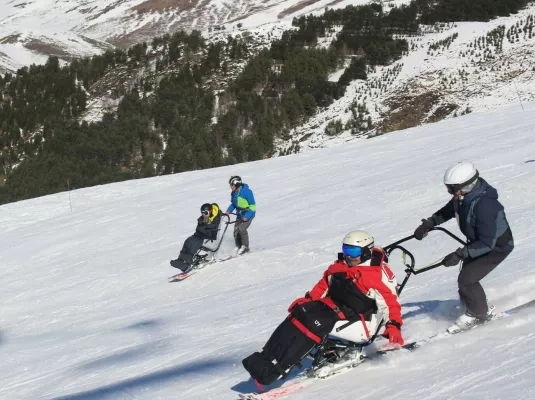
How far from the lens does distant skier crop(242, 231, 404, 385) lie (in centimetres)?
615

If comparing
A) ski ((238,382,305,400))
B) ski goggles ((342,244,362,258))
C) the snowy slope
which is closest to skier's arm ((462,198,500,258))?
ski goggles ((342,244,362,258))

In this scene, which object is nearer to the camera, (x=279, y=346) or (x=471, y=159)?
(x=279, y=346)

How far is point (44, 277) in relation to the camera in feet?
54.3

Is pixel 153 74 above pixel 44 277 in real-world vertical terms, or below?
above

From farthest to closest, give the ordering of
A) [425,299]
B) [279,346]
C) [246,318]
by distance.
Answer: [246,318] < [425,299] < [279,346]

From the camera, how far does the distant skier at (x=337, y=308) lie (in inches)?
242

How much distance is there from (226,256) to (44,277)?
4.72 meters

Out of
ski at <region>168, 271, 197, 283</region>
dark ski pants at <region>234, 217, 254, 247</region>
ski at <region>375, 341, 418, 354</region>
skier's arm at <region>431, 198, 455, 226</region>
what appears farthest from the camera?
dark ski pants at <region>234, 217, 254, 247</region>

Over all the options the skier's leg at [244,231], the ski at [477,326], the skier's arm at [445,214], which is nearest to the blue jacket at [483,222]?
the skier's arm at [445,214]

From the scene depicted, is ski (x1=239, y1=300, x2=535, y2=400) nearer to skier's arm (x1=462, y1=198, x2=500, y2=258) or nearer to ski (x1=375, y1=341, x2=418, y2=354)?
ski (x1=375, y1=341, x2=418, y2=354)

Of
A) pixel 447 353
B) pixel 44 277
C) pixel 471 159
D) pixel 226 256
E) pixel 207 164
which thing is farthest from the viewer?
pixel 207 164

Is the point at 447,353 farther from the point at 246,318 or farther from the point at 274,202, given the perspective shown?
the point at 274,202

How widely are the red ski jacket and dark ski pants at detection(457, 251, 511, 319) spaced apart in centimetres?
90

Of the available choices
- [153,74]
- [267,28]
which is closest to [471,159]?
[153,74]
